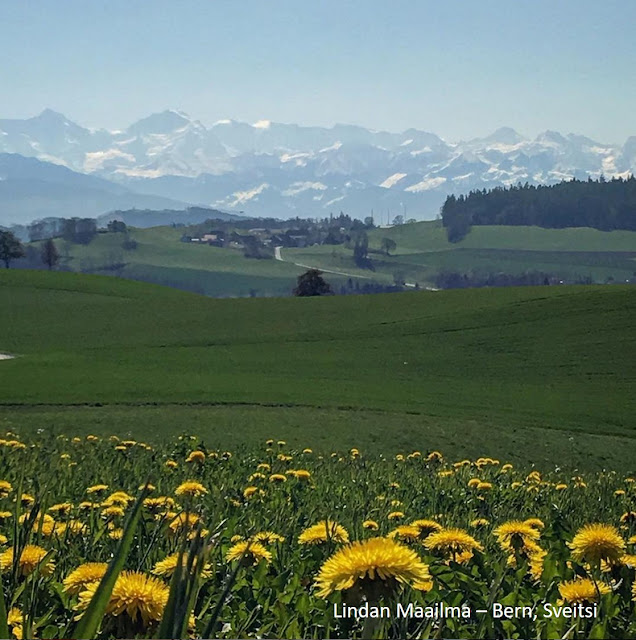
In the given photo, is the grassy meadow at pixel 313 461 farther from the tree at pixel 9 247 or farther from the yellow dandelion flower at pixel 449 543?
the tree at pixel 9 247

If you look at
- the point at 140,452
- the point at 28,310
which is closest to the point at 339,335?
the point at 28,310

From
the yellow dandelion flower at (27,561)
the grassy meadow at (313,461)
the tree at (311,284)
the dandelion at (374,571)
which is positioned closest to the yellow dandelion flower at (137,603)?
the grassy meadow at (313,461)

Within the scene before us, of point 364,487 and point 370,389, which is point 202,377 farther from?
point 364,487

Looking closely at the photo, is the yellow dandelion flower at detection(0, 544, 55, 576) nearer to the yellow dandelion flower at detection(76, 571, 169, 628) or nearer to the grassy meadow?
the grassy meadow

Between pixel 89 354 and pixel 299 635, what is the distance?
49627 millimetres

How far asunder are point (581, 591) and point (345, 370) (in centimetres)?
4440

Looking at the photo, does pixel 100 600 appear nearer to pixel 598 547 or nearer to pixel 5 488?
pixel 598 547

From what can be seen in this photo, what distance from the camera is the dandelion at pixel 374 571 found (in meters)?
2.15

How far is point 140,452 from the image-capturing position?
10609 millimetres

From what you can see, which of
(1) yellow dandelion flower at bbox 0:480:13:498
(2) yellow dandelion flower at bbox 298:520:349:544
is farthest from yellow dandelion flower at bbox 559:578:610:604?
(1) yellow dandelion flower at bbox 0:480:13:498

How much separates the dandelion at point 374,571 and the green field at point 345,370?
62.6ft

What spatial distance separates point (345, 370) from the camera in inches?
1855

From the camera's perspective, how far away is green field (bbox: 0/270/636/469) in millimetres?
26828

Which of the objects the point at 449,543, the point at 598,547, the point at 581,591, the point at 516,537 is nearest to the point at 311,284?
the point at 516,537
